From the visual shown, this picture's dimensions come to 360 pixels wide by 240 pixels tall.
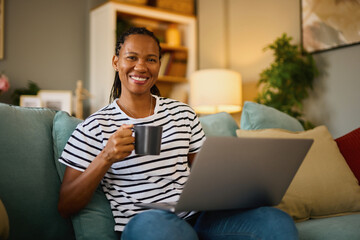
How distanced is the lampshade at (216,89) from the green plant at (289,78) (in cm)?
28

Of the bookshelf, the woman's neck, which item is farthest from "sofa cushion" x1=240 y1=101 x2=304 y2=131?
the bookshelf

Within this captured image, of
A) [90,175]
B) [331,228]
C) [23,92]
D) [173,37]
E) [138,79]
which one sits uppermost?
[173,37]

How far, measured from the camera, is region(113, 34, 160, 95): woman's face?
1.28 metres

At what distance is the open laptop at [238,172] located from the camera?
862mm

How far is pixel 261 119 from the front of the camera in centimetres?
174

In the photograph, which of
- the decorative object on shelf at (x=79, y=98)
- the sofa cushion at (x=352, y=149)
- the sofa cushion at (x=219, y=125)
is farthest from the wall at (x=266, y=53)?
the sofa cushion at (x=219, y=125)

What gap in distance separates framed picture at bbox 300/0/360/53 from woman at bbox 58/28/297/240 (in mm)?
1792

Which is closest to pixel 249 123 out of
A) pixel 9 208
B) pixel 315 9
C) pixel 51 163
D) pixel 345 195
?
pixel 345 195

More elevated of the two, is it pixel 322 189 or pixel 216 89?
pixel 216 89

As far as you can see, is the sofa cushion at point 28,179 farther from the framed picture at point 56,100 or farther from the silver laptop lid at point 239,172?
→ the framed picture at point 56,100

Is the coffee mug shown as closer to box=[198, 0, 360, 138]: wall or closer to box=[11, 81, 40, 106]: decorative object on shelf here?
box=[198, 0, 360, 138]: wall

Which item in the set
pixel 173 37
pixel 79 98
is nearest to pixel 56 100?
pixel 79 98

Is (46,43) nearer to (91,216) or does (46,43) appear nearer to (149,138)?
(91,216)

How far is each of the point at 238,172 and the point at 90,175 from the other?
0.42 meters
